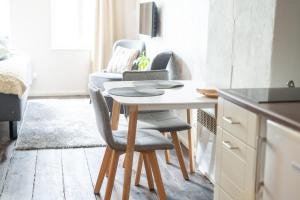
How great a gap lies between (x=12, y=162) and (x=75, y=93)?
3128mm

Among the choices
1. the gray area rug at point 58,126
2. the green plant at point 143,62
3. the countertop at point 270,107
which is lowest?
the gray area rug at point 58,126

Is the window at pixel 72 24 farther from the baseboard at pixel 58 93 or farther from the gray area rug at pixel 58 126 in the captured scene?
the gray area rug at pixel 58 126

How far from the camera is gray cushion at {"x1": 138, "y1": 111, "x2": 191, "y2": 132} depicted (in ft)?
10.4

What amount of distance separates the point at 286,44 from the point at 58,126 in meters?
3.01

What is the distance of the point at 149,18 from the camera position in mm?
5219

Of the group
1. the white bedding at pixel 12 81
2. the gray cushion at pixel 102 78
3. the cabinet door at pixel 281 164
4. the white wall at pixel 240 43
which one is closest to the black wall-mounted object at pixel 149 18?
the gray cushion at pixel 102 78

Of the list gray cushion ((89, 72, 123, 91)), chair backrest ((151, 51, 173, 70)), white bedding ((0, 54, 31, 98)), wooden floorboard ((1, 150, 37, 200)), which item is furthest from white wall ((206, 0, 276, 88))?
gray cushion ((89, 72, 123, 91))

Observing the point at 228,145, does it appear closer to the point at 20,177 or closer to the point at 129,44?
the point at 20,177

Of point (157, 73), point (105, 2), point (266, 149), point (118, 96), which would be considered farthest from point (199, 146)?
point (105, 2)

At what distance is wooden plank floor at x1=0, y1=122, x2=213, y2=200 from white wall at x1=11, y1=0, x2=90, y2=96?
8.69 feet

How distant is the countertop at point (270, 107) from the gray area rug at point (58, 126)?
228 centimetres

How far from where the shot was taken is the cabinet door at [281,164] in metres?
1.52

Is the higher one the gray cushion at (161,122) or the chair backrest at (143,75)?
the chair backrest at (143,75)

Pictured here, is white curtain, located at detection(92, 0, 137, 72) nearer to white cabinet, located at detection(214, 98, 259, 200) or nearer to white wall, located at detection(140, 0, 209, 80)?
white wall, located at detection(140, 0, 209, 80)
